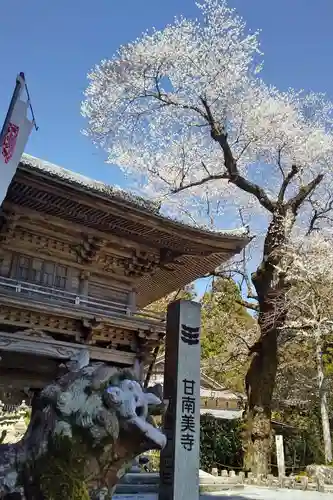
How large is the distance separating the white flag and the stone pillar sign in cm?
352

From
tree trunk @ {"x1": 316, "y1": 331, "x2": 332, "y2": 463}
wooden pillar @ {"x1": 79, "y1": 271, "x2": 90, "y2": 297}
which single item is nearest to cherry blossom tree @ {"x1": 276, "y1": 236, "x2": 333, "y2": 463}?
tree trunk @ {"x1": 316, "y1": 331, "x2": 332, "y2": 463}

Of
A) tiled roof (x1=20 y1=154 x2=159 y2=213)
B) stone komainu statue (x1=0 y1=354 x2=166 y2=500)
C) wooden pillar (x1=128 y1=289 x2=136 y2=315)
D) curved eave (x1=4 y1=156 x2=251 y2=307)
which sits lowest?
stone komainu statue (x1=0 y1=354 x2=166 y2=500)

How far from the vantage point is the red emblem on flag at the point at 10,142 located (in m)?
7.48

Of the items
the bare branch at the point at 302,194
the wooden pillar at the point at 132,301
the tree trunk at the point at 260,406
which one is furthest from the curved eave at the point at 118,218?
the bare branch at the point at 302,194

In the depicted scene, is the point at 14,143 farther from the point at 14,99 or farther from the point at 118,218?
the point at 118,218

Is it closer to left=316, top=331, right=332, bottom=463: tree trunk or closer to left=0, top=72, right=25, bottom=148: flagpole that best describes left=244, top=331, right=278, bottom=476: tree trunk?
left=316, top=331, right=332, bottom=463: tree trunk

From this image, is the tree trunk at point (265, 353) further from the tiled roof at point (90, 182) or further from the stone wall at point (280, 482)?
the tiled roof at point (90, 182)

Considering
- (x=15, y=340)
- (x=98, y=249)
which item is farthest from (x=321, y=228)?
(x=15, y=340)

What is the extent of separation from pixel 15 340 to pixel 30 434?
5.92 meters

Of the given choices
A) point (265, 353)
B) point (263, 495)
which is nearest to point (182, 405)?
point (263, 495)

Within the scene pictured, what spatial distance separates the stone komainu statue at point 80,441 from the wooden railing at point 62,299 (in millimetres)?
5558

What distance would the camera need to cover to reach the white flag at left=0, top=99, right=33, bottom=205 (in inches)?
291

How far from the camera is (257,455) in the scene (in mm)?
14250

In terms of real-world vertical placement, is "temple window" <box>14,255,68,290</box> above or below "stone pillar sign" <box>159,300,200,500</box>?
above
